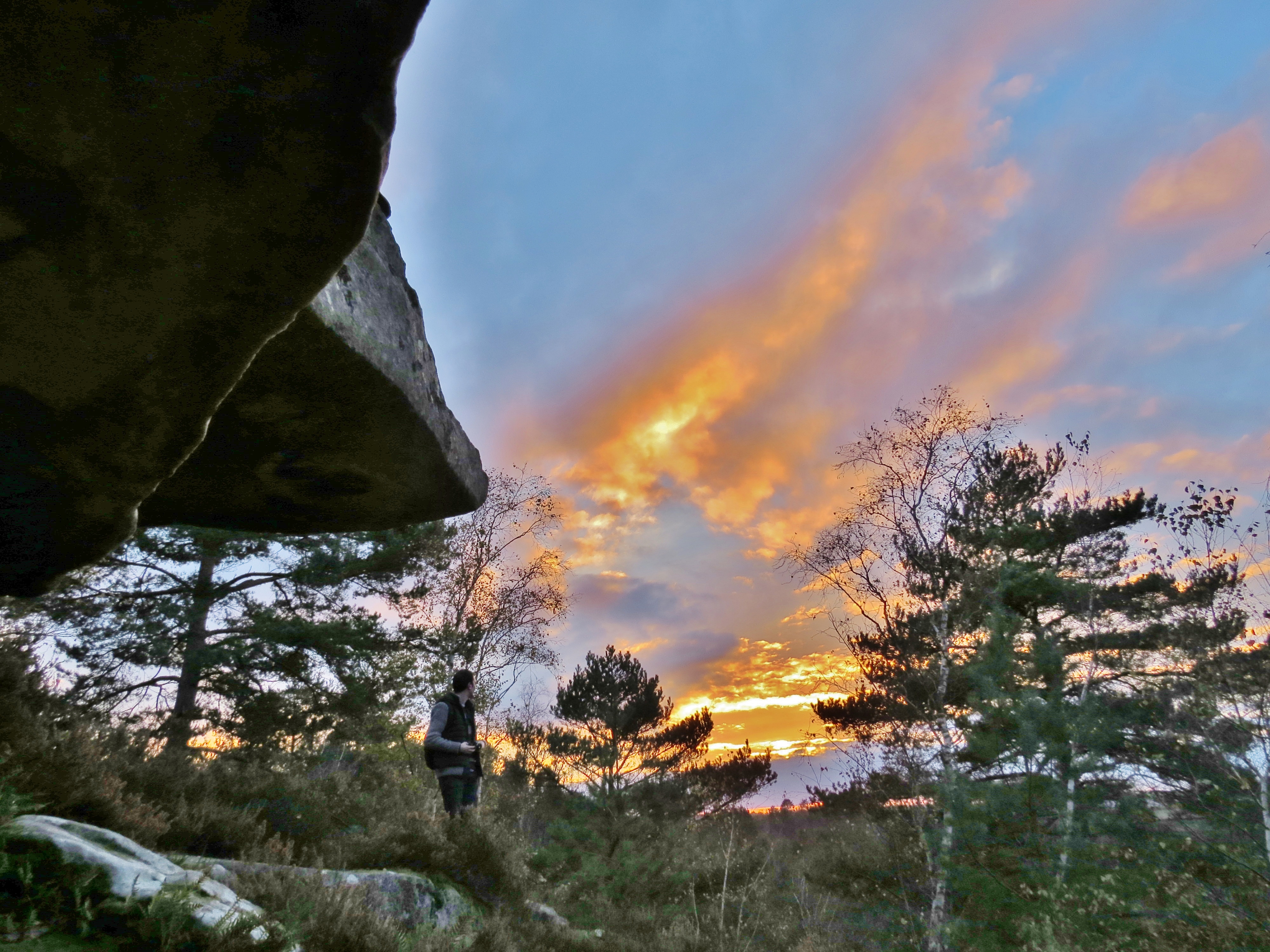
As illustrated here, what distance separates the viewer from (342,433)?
2984 millimetres

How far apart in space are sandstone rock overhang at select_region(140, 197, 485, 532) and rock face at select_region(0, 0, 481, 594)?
3 cm

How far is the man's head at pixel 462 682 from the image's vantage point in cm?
628

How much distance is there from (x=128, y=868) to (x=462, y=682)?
152 inches

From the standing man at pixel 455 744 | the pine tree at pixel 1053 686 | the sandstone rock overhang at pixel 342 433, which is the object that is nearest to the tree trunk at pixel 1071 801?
the pine tree at pixel 1053 686

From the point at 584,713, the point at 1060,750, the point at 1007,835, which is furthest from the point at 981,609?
the point at 584,713

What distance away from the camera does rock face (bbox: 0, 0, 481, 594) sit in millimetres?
1186

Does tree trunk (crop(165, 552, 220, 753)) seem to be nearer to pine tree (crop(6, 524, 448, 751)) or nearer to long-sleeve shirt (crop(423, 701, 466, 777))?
pine tree (crop(6, 524, 448, 751))

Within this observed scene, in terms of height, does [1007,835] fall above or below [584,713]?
below

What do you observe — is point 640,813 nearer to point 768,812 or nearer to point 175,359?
point 768,812

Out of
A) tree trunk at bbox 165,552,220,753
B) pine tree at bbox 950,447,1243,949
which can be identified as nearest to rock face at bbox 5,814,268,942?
pine tree at bbox 950,447,1243,949

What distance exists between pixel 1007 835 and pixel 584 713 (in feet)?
53.1

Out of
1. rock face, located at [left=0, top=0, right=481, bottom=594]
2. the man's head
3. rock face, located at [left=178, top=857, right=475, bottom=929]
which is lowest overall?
rock face, located at [left=178, top=857, right=475, bottom=929]

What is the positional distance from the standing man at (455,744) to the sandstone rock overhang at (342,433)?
2.88 m

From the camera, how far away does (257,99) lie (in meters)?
1.30
